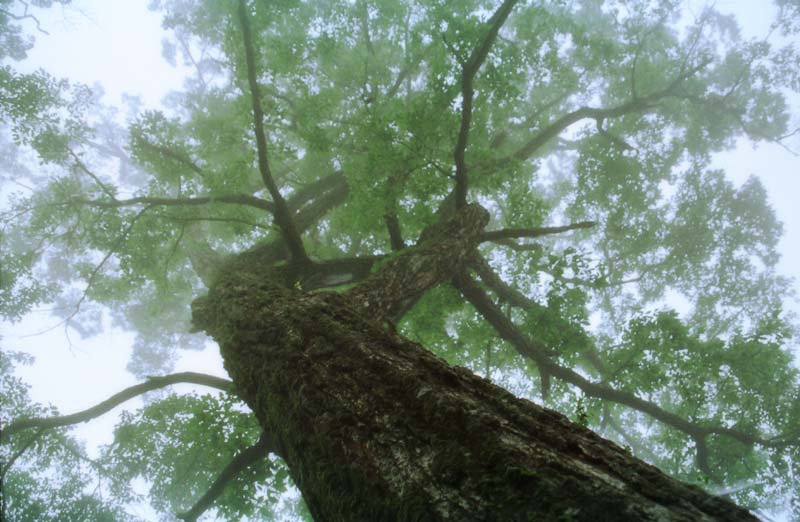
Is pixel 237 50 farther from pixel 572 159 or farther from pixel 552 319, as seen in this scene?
pixel 572 159

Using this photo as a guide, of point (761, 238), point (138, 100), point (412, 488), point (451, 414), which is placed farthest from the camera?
point (138, 100)

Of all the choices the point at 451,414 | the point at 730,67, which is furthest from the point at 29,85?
the point at 730,67

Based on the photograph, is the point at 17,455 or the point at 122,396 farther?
the point at 122,396

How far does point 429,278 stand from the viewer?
5215 millimetres

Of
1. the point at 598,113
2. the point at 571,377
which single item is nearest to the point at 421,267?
the point at 571,377

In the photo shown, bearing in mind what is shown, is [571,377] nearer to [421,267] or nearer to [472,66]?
[421,267]

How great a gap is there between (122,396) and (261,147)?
3056 millimetres

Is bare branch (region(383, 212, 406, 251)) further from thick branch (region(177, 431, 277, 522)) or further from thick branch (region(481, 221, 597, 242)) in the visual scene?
thick branch (region(177, 431, 277, 522))

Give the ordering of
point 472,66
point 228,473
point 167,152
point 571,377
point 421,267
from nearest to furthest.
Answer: point 472,66 → point 228,473 → point 421,267 → point 167,152 → point 571,377

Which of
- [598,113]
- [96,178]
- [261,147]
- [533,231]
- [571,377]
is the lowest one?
[571,377]

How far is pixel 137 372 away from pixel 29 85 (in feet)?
32.7

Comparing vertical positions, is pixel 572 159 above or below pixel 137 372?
above

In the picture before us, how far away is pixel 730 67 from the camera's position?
10.9 m

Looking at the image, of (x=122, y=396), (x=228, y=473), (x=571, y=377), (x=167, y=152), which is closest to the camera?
(x=122, y=396)
